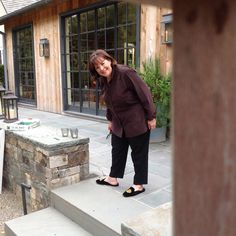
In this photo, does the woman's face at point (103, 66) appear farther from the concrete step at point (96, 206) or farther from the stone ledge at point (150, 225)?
the stone ledge at point (150, 225)

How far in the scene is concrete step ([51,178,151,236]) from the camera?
222 cm

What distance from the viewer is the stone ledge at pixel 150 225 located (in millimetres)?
1614

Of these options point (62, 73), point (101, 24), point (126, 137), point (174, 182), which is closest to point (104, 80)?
point (126, 137)

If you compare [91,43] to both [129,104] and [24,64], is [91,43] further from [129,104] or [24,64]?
[129,104]

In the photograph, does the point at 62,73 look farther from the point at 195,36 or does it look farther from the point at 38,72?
the point at 195,36

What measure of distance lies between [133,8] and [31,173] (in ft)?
11.4

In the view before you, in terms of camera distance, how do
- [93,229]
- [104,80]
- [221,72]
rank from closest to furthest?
[221,72] → [93,229] → [104,80]

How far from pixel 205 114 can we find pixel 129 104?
1.99 meters

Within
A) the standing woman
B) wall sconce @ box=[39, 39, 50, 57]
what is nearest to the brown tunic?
the standing woman

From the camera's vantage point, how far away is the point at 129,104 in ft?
8.11

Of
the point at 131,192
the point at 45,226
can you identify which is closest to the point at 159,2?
the point at 131,192

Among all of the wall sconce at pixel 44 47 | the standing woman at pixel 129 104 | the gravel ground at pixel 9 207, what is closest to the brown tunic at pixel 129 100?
the standing woman at pixel 129 104

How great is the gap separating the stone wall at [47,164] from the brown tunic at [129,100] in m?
0.66

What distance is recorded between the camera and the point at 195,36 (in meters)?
0.49
